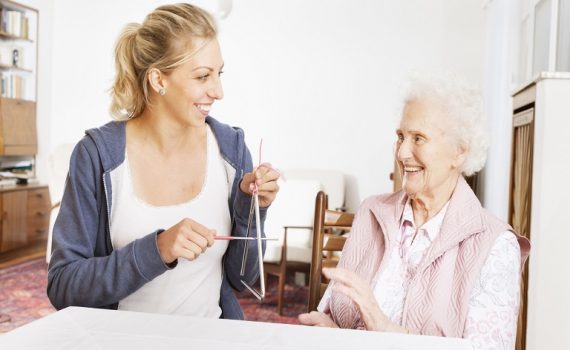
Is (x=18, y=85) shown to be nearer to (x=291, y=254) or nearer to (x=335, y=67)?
(x=335, y=67)

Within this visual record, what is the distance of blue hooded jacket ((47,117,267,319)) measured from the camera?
1297mm

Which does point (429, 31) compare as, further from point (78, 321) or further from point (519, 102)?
point (78, 321)

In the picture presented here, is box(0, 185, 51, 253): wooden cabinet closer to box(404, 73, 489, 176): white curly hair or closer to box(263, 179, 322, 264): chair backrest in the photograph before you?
box(263, 179, 322, 264): chair backrest

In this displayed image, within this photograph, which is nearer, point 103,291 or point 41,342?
point 41,342

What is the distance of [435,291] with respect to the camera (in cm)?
140

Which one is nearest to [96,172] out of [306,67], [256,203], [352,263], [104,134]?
[104,134]

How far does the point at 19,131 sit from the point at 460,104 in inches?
208

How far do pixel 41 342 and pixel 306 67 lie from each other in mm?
4928

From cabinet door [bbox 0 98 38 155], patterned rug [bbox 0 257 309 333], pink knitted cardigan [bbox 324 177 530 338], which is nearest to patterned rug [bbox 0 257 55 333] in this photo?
patterned rug [bbox 0 257 309 333]

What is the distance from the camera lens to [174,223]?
1.46 metres

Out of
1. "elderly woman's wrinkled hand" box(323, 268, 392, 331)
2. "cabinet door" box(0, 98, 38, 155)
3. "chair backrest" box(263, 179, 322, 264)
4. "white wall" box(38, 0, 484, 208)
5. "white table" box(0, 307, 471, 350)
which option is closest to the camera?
"white table" box(0, 307, 471, 350)

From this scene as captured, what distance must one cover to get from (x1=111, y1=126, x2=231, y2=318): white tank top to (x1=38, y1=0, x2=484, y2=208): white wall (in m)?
4.13

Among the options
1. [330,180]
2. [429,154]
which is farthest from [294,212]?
[429,154]

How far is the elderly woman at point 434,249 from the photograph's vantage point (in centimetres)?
135
